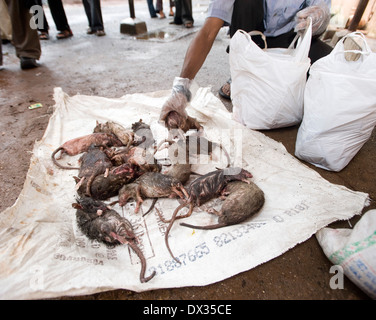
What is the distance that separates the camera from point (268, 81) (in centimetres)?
239

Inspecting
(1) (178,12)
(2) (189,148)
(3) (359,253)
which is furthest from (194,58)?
(1) (178,12)

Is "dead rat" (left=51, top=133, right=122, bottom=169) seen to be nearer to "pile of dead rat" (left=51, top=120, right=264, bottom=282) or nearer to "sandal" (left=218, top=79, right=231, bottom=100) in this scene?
"pile of dead rat" (left=51, top=120, right=264, bottom=282)

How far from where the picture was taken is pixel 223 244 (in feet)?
5.29

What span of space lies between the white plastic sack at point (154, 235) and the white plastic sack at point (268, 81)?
46 centimetres

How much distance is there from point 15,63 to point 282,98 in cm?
518

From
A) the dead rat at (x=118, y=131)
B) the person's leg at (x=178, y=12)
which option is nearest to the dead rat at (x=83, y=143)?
the dead rat at (x=118, y=131)

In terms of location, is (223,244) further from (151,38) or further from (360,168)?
(151,38)

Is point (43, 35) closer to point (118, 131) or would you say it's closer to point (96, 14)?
point (96, 14)

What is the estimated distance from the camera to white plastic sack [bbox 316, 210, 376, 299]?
4.30 feet

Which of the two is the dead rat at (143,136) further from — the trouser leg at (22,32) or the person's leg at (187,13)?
the person's leg at (187,13)

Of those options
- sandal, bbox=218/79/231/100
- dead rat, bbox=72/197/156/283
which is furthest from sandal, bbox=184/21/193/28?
dead rat, bbox=72/197/156/283

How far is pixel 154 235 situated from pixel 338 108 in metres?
1.83

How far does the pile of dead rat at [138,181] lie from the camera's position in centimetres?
168
